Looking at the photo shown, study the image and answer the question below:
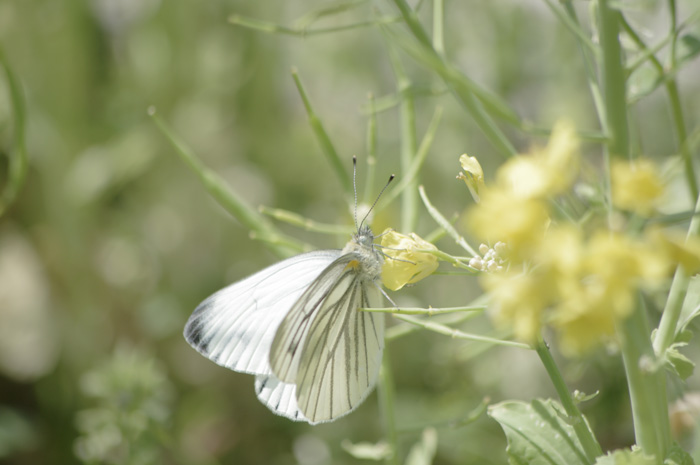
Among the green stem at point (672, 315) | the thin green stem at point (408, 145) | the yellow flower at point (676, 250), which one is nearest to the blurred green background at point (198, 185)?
the thin green stem at point (408, 145)

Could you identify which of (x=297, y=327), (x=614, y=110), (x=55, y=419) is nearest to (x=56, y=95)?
(x=55, y=419)

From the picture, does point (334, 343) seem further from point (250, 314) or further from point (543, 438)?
point (543, 438)

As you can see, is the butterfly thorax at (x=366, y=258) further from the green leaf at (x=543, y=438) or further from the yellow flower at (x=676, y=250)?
the yellow flower at (x=676, y=250)

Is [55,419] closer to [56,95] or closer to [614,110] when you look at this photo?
[56,95]

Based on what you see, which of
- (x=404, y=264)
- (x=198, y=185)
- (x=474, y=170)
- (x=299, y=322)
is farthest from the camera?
(x=198, y=185)

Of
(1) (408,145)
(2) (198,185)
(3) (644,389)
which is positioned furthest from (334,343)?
(2) (198,185)
